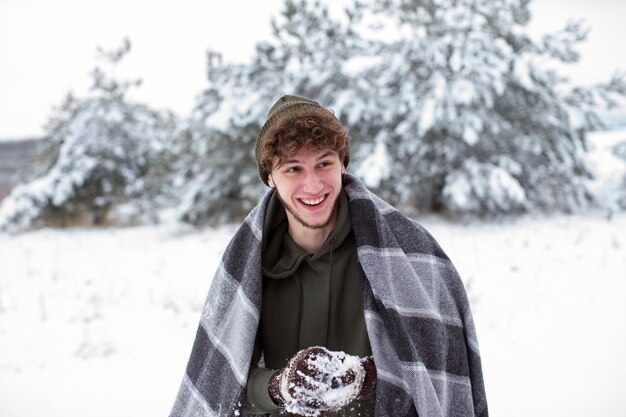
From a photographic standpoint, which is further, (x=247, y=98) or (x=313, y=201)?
(x=247, y=98)

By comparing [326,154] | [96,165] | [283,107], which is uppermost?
[283,107]

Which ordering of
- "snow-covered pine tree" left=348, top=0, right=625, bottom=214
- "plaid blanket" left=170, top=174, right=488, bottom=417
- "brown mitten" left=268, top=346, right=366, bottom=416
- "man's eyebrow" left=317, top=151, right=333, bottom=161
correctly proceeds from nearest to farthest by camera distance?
"brown mitten" left=268, top=346, right=366, bottom=416
"plaid blanket" left=170, top=174, right=488, bottom=417
"man's eyebrow" left=317, top=151, right=333, bottom=161
"snow-covered pine tree" left=348, top=0, right=625, bottom=214

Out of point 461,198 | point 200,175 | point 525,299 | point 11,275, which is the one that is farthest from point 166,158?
point 525,299

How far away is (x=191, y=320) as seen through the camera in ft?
14.0

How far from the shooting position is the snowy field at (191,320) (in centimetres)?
313

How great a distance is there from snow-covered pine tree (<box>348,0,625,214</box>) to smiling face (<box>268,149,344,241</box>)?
15.8ft

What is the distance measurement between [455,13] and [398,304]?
6.70 meters

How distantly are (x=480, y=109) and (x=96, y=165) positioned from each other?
6.80 meters

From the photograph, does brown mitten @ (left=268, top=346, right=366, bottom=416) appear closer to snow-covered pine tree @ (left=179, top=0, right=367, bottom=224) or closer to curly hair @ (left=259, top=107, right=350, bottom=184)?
curly hair @ (left=259, top=107, right=350, bottom=184)

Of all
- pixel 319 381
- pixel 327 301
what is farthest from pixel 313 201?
pixel 319 381

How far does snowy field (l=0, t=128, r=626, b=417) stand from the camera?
3.13m

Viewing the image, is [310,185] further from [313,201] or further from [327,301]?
[327,301]

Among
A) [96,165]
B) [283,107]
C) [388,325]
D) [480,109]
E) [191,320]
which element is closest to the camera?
[388,325]

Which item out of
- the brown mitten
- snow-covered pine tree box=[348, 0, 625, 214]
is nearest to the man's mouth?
the brown mitten
